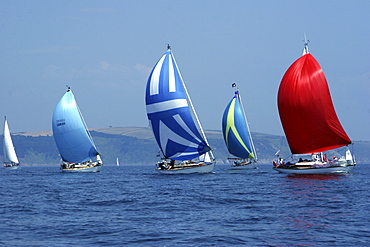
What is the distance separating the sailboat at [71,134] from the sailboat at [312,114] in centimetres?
3079

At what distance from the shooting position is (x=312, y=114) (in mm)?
52312

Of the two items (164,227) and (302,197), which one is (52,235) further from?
(302,197)

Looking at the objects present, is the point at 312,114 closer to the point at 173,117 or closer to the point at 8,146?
the point at 173,117

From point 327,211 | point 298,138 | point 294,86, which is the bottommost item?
point 327,211

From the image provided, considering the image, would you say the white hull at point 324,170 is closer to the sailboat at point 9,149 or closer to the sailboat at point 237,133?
the sailboat at point 237,133

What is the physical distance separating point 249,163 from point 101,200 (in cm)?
5078

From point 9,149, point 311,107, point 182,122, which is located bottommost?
point 182,122

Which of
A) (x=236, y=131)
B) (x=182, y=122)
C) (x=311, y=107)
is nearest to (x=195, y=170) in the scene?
(x=182, y=122)

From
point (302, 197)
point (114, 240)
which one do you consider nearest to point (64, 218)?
point (114, 240)

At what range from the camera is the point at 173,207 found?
91.0 ft

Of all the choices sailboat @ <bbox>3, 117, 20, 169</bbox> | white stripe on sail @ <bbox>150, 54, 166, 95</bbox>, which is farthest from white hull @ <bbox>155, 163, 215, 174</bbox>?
sailboat @ <bbox>3, 117, 20, 169</bbox>

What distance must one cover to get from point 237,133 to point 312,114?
2712 cm

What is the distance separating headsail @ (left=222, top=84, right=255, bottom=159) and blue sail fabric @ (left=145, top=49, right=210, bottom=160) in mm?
22627

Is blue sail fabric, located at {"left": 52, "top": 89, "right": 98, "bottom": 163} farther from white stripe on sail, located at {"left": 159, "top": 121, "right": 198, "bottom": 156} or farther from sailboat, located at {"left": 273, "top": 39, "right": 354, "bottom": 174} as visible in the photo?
sailboat, located at {"left": 273, "top": 39, "right": 354, "bottom": 174}
